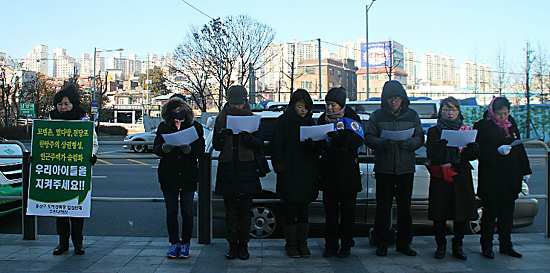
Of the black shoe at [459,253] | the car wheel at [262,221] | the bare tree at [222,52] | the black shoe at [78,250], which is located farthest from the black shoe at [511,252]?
the bare tree at [222,52]

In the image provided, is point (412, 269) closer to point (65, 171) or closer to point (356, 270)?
point (356, 270)

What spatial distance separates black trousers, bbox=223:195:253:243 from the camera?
16.4ft

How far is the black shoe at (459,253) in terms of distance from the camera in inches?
195

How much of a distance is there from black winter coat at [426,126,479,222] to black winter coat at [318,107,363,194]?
0.85 metres

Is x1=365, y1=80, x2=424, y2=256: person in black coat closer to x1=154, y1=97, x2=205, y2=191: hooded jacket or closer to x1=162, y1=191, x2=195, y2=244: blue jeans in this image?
x1=154, y1=97, x2=205, y2=191: hooded jacket

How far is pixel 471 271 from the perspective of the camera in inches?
180

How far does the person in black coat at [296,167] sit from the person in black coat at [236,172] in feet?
0.82

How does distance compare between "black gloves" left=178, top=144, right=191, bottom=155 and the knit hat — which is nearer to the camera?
"black gloves" left=178, top=144, right=191, bottom=155

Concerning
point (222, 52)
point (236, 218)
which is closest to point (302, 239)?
point (236, 218)

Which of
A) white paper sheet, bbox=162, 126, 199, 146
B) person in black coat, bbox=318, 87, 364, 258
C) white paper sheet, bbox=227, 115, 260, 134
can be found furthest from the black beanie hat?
white paper sheet, bbox=162, 126, 199, 146

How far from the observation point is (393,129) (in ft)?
16.5

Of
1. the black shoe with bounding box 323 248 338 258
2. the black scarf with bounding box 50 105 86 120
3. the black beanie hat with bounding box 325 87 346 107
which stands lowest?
the black shoe with bounding box 323 248 338 258

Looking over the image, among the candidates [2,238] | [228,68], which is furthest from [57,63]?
[2,238]

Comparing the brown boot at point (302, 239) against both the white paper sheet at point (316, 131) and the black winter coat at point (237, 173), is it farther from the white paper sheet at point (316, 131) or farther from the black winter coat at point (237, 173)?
the white paper sheet at point (316, 131)
